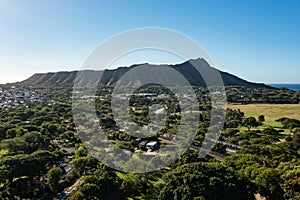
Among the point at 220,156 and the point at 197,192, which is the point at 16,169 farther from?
the point at 220,156

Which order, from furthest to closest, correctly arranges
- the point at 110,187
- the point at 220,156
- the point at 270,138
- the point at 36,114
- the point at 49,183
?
1. the point at 36,114
2. the point at 270,138
3. the point at 220,156
4. the point at 49,183
5. the point at 110,187

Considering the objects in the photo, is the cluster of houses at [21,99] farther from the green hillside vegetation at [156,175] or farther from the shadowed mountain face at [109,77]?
the green hillside vegetation at [156,175]

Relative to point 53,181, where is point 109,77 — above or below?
above

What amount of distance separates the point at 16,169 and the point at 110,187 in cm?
458

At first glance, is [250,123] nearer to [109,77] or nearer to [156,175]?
[156,175]

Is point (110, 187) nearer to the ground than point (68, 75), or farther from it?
nearer to the ground

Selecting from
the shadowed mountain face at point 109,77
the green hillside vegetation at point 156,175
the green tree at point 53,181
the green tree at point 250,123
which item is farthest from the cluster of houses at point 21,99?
the green tree at point 250,123

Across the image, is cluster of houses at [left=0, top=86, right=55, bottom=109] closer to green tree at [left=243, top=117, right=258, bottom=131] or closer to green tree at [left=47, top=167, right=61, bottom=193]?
green tree at [left=47, top=167, right=61, bottom=193]

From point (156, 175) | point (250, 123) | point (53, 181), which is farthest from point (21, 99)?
point (156, 175)

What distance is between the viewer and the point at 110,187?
10188 millimetres

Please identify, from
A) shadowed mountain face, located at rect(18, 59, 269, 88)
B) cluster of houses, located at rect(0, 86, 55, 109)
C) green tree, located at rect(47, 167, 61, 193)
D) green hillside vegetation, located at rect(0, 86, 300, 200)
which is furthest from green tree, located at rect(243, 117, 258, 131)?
shadowed mountain face, located at rect(18, 59, 269, 88)

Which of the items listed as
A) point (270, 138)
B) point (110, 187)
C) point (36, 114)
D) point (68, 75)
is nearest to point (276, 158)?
point (270, 138)

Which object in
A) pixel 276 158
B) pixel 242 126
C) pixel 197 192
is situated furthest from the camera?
pixel 242 126

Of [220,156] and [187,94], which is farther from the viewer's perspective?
[187,94]
